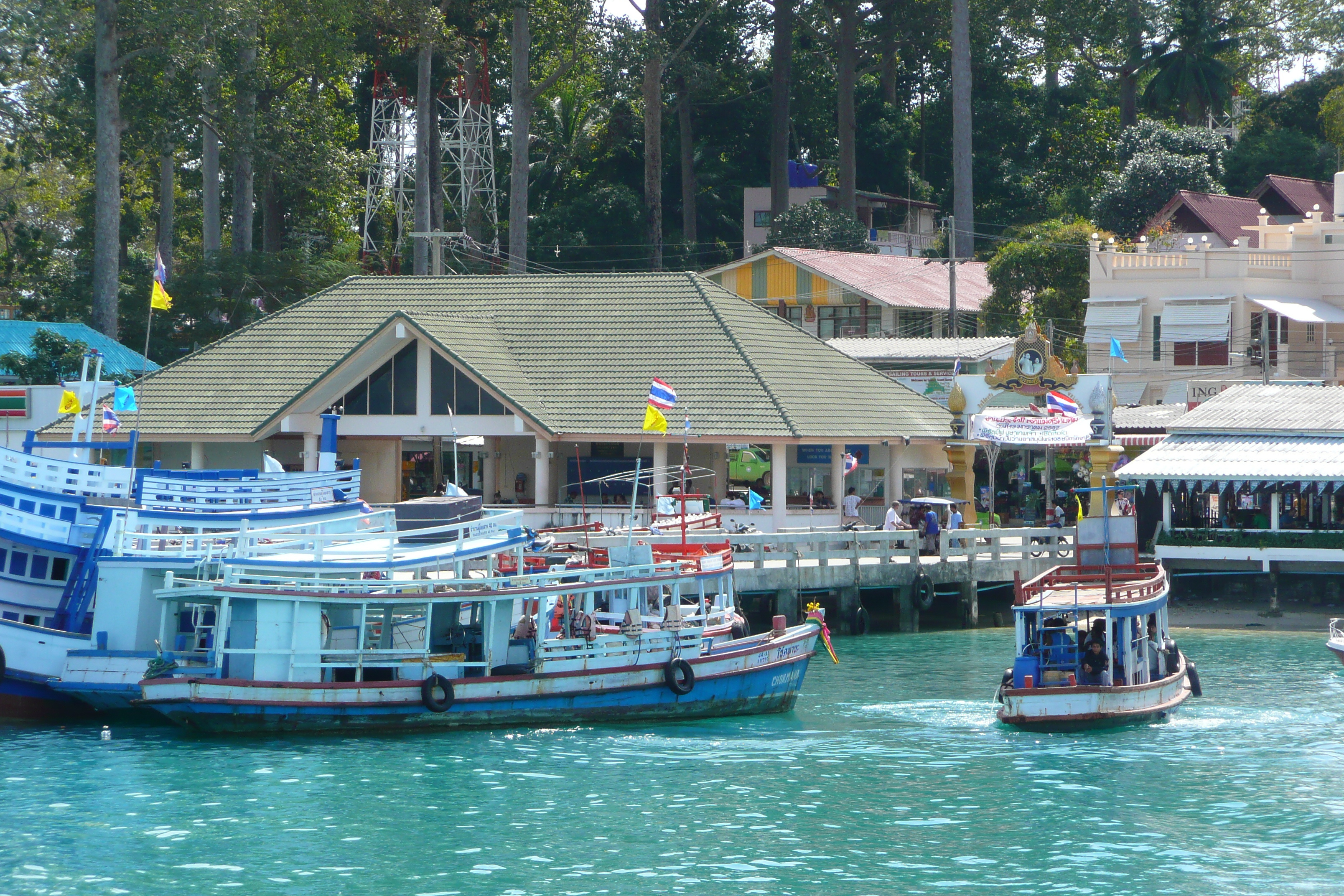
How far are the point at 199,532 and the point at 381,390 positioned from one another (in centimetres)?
1469

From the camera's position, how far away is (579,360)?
42.9 meters

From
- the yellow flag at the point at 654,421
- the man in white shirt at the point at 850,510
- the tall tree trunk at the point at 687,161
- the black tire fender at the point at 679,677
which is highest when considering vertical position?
the tall tree trunk at the point at 687,161

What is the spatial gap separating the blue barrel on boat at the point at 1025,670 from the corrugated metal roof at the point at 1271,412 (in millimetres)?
17545

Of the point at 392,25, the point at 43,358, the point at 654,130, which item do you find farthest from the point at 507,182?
the point at 43,358

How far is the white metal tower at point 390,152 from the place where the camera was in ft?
215

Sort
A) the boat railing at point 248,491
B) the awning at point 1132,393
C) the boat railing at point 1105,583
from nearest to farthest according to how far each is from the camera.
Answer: the boat railing at point 1105,583
the boat railing at point 248,491
the awning at point 1132,393

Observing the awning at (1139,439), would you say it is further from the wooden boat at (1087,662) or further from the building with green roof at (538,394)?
the wooden boat at (1087,662)

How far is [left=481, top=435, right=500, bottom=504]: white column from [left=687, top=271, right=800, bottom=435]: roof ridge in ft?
21.5

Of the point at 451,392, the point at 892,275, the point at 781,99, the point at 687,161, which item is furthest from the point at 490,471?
the point at 687,161

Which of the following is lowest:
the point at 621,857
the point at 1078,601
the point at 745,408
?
the point at 621,857

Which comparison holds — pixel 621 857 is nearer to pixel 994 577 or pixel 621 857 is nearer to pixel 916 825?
pixel 916 825

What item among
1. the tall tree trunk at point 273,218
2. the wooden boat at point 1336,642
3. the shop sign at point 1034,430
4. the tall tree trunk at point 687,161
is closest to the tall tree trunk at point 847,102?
the tall tree trunk at point 687,161

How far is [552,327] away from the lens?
44.7 meters

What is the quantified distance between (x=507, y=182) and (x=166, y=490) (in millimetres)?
47887
